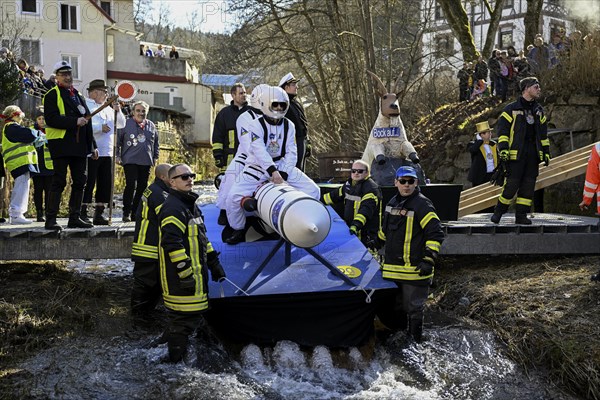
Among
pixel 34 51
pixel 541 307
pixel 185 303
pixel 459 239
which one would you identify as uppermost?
pixel 34 51

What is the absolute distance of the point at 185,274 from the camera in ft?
22.8

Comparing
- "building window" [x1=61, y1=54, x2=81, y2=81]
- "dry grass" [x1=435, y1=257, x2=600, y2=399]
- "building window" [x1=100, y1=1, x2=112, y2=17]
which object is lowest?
"dry grass" [x1=435, y1=257, x2=600, y2=399]

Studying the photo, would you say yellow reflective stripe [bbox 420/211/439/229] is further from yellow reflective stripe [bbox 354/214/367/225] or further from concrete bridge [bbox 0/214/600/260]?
concrete bridge [bbox 0/214/600/260]

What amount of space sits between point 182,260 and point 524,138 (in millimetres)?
5806

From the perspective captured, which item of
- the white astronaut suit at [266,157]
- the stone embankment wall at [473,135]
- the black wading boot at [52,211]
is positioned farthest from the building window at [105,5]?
the white astronaut suit at [266,157]

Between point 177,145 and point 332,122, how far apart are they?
501 inches

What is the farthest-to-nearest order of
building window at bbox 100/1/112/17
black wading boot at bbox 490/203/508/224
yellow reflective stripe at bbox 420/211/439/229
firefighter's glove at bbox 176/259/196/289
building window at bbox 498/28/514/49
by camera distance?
building window at bbox 100/1/112/17
building window at bbox 498/28/514/49
black wading boot at bbox 490/203/508/224
yellow reflective stripe at bbox 420/211/439/229
firefighter's glove at bbox 176/259/196/289

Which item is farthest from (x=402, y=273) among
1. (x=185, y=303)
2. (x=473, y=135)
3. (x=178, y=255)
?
(x=473, y=135)

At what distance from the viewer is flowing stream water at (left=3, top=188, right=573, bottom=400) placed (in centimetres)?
676

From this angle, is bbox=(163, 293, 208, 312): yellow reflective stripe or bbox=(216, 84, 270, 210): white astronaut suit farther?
bbox=(216, 84, 270, 210): white astronaut suit

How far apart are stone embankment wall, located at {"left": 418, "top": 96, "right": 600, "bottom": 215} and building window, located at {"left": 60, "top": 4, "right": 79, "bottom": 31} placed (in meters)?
24.7

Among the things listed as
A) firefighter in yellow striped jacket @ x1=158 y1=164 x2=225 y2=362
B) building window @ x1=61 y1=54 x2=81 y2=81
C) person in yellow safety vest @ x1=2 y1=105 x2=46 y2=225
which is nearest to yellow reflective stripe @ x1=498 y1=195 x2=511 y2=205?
firefighter in yellow striped jacket @ x1=158 y1=164 x2=225 y2=362

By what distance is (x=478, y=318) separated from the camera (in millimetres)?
9133

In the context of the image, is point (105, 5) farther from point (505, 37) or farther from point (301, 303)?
point (301, 303)
